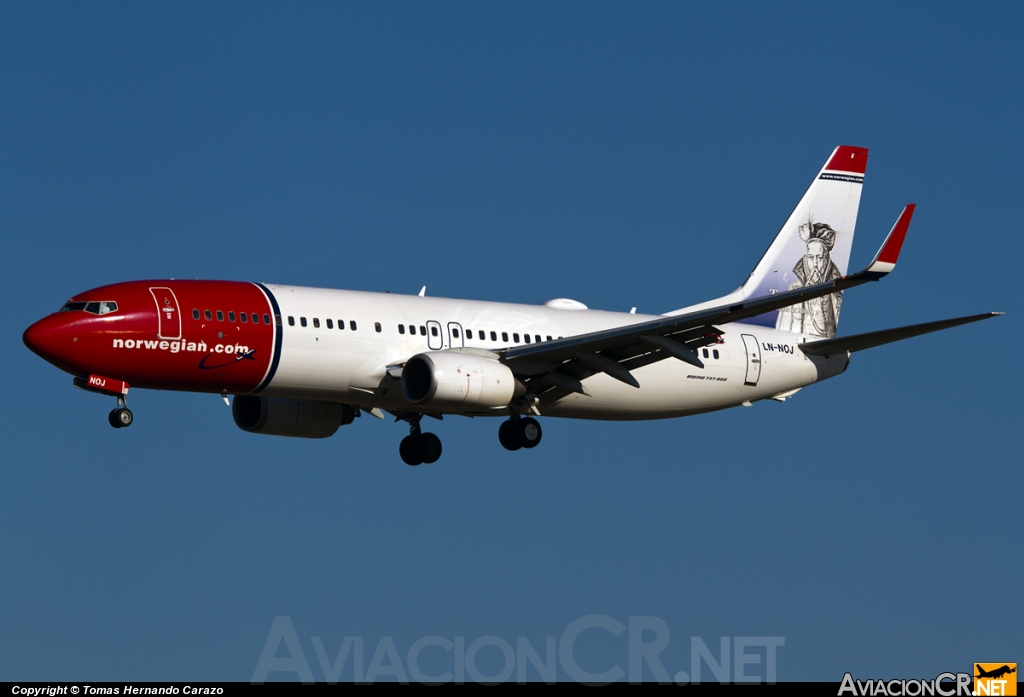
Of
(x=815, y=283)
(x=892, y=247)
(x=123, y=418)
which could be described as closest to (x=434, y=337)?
(x=123, y=418)

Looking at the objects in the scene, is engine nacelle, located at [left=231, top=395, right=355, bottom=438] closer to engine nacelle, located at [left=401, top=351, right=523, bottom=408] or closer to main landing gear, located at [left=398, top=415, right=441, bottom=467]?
main landing gear, located at [left=398, top=415, right=441, bottom=467]

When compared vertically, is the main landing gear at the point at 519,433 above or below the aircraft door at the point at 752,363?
below

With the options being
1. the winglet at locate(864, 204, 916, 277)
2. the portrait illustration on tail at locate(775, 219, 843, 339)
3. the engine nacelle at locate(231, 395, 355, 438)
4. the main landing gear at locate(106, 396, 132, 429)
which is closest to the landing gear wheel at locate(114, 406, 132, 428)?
the main landing gear at locate(106, 396, 132, 429)

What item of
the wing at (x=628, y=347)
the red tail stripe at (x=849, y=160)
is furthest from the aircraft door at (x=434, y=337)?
the red tail stripe at (x=849, y=160)

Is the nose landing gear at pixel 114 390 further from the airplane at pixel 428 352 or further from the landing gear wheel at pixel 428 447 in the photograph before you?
the landing gear wheel at pixel 428 447

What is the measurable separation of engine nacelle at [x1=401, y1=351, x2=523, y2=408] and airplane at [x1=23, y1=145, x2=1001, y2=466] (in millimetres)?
41

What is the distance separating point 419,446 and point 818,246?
15868 mm

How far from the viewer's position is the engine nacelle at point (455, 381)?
46281mm

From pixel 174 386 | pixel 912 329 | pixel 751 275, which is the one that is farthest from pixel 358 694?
pixel 751 275

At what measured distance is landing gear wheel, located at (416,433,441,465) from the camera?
2061 inches

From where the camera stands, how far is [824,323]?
57.4 meters

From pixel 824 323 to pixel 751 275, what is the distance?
9.45 feet

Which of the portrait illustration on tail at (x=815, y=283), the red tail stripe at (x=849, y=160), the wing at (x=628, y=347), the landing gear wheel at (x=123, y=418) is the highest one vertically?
the red tail stripe at (x=849, y=160)

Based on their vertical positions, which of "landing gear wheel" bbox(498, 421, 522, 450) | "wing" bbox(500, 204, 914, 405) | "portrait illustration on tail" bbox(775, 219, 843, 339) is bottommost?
"landing gear wheel" bbox(498, 421, 522, 450)
